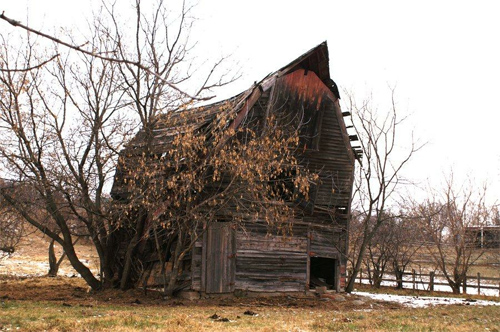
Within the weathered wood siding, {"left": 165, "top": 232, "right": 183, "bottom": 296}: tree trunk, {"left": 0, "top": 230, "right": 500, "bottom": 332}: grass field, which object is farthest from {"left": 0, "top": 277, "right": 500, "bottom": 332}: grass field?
the weathered wood siding

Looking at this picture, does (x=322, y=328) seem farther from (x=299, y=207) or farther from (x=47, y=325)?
(x=299, y=207)

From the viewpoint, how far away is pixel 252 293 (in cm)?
1802

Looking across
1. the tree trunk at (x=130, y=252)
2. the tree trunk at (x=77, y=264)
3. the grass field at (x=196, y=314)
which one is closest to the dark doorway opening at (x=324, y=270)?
the grass field at (x=196, y=314)

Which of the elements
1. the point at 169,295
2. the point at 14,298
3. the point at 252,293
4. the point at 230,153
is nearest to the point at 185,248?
the point at 169,295

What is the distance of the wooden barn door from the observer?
56.3 feet

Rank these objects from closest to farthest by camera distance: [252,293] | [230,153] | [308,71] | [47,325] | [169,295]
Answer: [47,325] < [230,153] < [169,295] < [252,293] < [308,71]

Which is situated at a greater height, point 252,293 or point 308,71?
point 308,71

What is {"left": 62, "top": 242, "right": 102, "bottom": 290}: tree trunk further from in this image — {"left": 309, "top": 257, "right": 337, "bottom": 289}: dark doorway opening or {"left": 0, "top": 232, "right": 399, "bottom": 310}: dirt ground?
{"left": 309, "top": 257, "right": 337, "bottom": 289}: dark doorway opening

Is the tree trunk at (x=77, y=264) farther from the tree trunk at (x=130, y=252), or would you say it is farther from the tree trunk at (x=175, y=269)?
the tree trunk at (x=175, y=269)

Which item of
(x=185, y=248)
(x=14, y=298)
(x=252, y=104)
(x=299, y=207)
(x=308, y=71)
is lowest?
(x=14, y=298)

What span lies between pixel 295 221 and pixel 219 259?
3336 mm

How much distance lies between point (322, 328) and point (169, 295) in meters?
7.32

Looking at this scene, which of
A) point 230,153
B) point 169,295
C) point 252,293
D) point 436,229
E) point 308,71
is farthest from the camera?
point 436,229

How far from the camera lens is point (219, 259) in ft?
57.2
